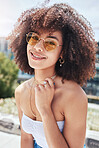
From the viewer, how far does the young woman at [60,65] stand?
1021mm

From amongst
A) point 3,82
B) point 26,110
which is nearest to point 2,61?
point 3,82

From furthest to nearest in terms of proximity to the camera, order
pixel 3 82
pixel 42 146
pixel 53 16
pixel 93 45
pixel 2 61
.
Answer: pixel 2 61
pixel 3 82
pixel 42 146
pixel 93 45
pixel 53 16

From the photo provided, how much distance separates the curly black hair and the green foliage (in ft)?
33.5

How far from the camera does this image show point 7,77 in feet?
37.8

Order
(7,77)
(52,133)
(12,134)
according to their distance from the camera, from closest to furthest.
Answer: (52,133) → (12,134) → (7,77)

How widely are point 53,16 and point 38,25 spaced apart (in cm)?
12

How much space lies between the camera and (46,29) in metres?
1.03

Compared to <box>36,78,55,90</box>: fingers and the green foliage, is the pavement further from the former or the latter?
the green foliage

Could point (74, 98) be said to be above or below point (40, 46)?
below

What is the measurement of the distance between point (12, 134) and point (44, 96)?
2.80 meters

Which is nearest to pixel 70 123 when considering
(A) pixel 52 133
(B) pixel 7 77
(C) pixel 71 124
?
(C) pixel 71 124

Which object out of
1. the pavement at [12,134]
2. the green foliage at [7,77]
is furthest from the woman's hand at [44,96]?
the green foliage at [7,77]

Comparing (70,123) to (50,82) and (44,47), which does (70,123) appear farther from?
(44,47)

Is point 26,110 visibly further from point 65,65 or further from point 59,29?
point 59,29
